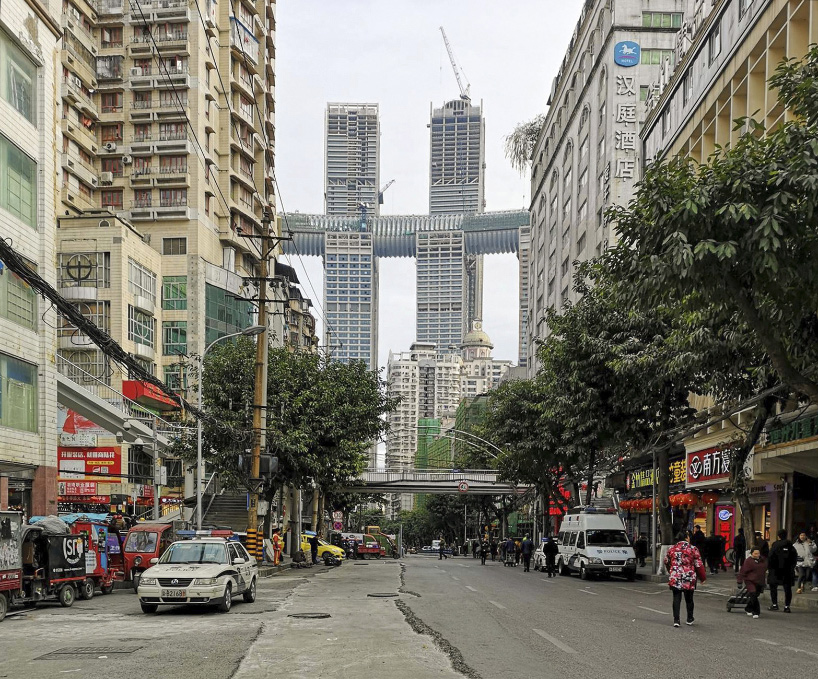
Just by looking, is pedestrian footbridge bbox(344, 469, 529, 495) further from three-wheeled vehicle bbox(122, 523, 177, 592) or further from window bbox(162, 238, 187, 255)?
three-wheeled vehicle bbox(122, 523, 177, 592)

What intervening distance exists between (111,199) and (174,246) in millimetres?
7487

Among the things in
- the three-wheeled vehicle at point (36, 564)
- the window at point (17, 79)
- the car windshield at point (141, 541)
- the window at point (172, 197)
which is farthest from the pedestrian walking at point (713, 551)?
the window at point (172, 197)

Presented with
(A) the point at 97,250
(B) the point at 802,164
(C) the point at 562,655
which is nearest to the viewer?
(C) the point at 562,655

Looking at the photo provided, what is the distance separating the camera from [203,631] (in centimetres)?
1612

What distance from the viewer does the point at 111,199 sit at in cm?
7700

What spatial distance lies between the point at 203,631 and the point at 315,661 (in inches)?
172

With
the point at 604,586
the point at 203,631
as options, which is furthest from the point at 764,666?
the point at 604,586

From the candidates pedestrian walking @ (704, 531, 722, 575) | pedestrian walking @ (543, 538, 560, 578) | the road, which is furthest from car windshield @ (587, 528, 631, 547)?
the road

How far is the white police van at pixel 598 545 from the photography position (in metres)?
35.6

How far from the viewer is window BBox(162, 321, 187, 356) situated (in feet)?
230

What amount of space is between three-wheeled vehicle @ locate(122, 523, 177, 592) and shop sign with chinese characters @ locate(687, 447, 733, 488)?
1909 centimetres

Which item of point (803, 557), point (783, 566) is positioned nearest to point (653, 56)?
point (803, 557)

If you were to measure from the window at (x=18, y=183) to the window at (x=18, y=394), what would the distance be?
4.67 m

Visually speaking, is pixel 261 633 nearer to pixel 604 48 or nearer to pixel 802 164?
pixel 802 164
